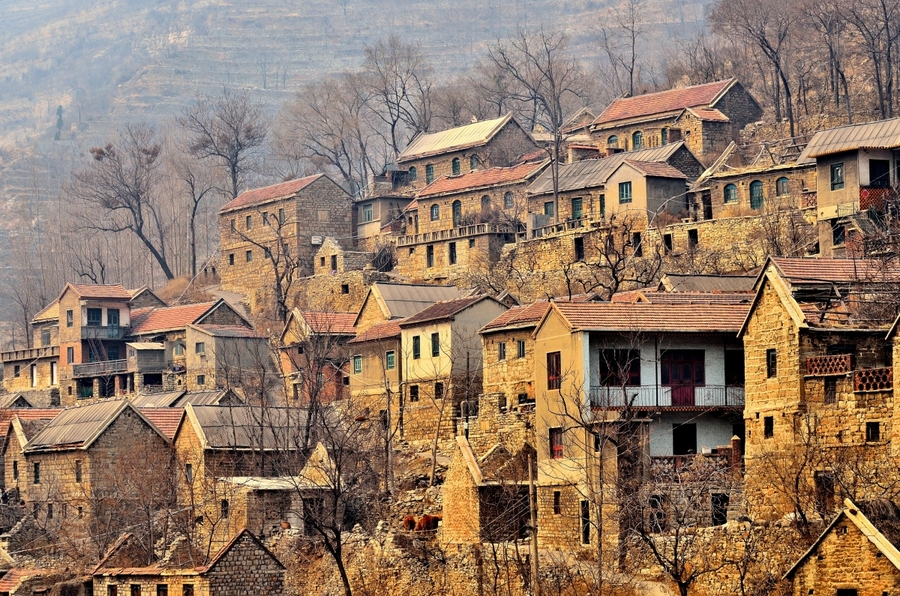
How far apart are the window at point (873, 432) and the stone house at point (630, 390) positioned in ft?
23.7

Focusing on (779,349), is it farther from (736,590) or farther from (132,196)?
(132,196)

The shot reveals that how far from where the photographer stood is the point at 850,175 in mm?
74500

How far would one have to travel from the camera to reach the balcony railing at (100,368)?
9875cm

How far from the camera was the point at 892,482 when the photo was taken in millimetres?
48250

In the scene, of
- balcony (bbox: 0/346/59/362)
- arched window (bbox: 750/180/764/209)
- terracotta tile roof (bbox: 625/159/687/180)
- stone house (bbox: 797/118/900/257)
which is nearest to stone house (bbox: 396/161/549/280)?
terracotta tile roof (bbox: 625/159/687/180)

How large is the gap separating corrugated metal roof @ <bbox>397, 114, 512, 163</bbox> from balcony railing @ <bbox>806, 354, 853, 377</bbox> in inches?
2214

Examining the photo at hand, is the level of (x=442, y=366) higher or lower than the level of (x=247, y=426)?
higher

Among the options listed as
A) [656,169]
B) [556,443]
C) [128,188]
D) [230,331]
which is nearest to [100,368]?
[230,331]

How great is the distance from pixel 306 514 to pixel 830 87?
5032cm

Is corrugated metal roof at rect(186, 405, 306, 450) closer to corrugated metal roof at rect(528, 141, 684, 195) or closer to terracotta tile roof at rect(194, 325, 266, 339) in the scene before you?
terracotta tile roof at rect(194, 325, 266, 339)

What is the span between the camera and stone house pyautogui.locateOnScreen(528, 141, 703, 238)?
87.8 m

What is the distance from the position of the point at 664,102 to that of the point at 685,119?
13.1 ft

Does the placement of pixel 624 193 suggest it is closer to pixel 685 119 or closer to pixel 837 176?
pixel 685 119

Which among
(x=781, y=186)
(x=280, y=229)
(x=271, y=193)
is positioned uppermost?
(x=271, y=193)
